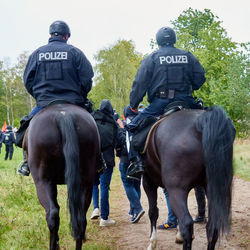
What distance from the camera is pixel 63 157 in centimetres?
451

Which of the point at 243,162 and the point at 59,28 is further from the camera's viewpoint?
the point at 243,162

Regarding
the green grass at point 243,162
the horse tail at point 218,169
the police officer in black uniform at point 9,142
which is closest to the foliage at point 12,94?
the police officer in black uniform at point 9,142

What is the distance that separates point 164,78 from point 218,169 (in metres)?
1.66

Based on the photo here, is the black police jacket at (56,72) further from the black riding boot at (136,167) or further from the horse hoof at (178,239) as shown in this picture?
the horse hoof at (178,239)

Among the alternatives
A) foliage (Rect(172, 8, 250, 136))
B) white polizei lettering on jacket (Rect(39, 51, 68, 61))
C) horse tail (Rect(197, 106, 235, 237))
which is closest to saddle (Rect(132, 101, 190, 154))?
horse tail (Rect(197, 106, 235, 237))

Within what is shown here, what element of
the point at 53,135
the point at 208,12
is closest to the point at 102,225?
the point at 53,135

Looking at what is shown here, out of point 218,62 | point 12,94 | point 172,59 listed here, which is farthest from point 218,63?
point 12,94

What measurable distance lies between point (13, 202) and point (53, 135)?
15.3 ft

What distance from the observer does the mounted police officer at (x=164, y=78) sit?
517cm

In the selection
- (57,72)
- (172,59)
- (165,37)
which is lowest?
(57,72)

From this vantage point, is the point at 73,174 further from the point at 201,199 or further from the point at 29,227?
the point at 201,199

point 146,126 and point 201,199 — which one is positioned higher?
point 146,126

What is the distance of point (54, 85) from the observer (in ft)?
17.0

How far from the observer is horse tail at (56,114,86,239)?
4.33m
